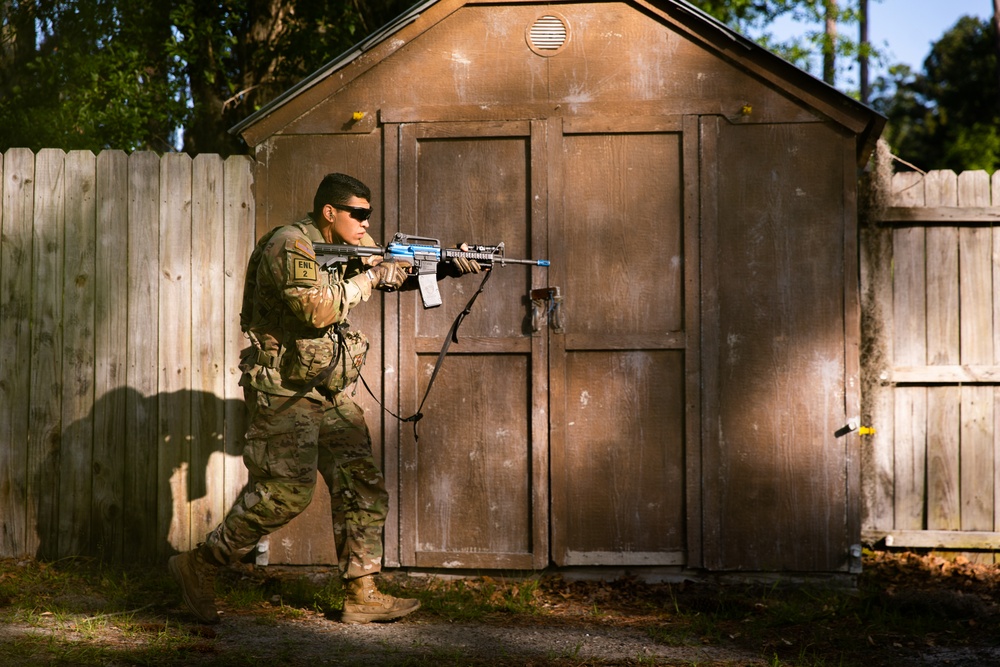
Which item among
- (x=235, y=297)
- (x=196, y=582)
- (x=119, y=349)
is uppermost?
(x=235, y=297)

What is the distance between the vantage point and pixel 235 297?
5.78 metres

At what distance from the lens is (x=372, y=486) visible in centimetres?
486

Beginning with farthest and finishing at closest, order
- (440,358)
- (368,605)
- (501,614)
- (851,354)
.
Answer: (851,354)
(440,358)
(501,614)
(368,605)

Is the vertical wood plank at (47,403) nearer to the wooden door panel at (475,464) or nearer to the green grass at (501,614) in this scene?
the green grass at (501,614)

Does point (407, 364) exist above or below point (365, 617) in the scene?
above

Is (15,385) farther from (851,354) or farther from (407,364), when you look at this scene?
(851,354)

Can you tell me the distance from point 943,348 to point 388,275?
3.74m

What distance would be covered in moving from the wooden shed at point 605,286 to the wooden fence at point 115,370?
49 cm

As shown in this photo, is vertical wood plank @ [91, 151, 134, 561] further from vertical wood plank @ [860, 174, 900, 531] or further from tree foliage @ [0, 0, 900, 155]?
vertical wood plank @ [860, 174, 900, 531]

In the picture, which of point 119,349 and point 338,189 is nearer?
point 338,189

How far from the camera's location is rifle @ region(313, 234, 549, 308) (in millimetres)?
4746

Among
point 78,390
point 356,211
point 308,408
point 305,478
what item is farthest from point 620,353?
point 78,390

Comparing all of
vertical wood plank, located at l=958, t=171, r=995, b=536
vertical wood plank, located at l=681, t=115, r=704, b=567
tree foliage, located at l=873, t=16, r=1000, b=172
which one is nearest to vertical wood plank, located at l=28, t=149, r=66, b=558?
vertical wood plank, located at l=681, t=115, r=704, b=567

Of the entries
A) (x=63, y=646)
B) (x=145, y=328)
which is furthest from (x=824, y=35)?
(x=63, y=646)
